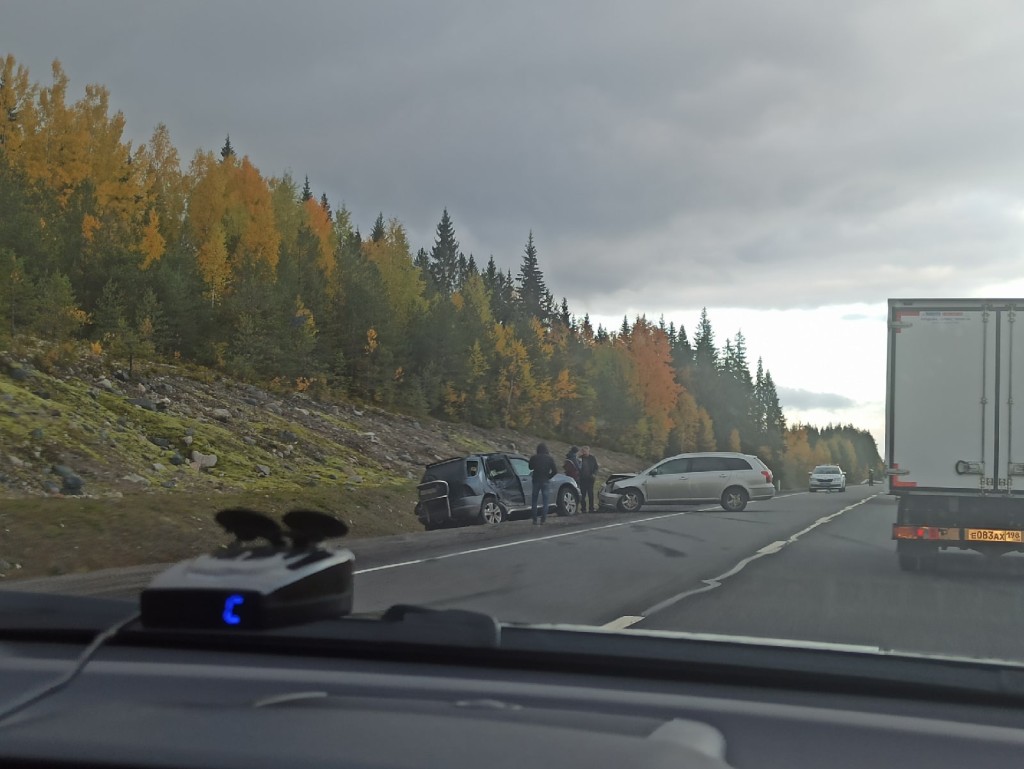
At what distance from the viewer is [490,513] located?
23.1 metres

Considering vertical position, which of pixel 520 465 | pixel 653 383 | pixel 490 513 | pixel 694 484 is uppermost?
pixel 653 383

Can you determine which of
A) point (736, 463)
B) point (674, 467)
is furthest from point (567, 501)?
point (736, 463)

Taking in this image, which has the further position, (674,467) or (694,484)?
(674,467)

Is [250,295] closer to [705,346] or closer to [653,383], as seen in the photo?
[653,383]

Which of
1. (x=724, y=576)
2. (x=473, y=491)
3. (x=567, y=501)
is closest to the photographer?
(x=724, y=576)

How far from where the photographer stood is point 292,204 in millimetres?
71000

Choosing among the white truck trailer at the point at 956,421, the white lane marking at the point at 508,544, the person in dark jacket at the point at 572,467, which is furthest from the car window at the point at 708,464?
the white truck trailer at the point at 956,421

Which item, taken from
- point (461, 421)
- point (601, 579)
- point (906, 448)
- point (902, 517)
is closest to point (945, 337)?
point (906, 448)

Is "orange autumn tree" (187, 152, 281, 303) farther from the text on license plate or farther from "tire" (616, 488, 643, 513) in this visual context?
the text on license plate

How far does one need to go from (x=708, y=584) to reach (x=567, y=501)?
15828mm

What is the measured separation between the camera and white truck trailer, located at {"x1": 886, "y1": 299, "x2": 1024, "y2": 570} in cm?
1312

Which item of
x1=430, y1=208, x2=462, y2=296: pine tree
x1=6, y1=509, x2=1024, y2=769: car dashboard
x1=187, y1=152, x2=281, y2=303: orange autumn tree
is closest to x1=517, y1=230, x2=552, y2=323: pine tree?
x1=430, y1=208, x2=462, y2=296: pine tree

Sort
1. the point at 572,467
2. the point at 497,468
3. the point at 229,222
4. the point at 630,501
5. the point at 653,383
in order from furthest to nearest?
1. the point at 653,383
2. the point at 229,222
3. the point at 630,501
4. the point at 572,467
5. the point at 497,468

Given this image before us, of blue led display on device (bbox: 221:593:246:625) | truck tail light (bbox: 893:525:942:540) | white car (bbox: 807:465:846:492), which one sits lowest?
white car (bbox: 807:465:846:492)
